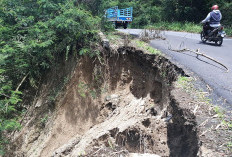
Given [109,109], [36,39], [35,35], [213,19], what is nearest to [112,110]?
[109,109]

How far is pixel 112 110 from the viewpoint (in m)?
6.85

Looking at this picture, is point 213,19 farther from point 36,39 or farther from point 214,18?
point 36,39

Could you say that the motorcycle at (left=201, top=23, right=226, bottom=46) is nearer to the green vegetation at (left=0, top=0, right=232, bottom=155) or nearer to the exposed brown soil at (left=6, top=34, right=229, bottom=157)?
the green vegetation at (left=0, top=0, right=232, bottom=155)

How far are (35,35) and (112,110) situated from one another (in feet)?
10.8

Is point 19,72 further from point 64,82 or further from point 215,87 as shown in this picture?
point 215,87

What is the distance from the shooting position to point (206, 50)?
8.47 m

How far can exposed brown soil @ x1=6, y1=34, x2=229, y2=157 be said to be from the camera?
202 inches

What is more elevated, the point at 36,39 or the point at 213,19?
the point at 213,19

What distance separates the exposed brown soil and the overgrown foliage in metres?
0.78

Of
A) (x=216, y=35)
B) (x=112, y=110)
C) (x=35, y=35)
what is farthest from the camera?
(x=216, y=35)

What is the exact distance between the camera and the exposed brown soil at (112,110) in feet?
16.8

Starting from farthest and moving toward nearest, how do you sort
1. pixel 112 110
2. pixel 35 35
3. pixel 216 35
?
pixel 216 35 < pixel 112 110 < pixel 35 35

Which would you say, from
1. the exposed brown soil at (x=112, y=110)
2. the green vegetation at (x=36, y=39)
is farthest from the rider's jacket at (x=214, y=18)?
the exposed brown soil at (x=112, y=110)

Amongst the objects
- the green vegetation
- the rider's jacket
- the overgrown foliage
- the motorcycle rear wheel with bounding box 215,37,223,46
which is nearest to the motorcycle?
the motorcycle rear wheel with bounding box 215,37,223,46
